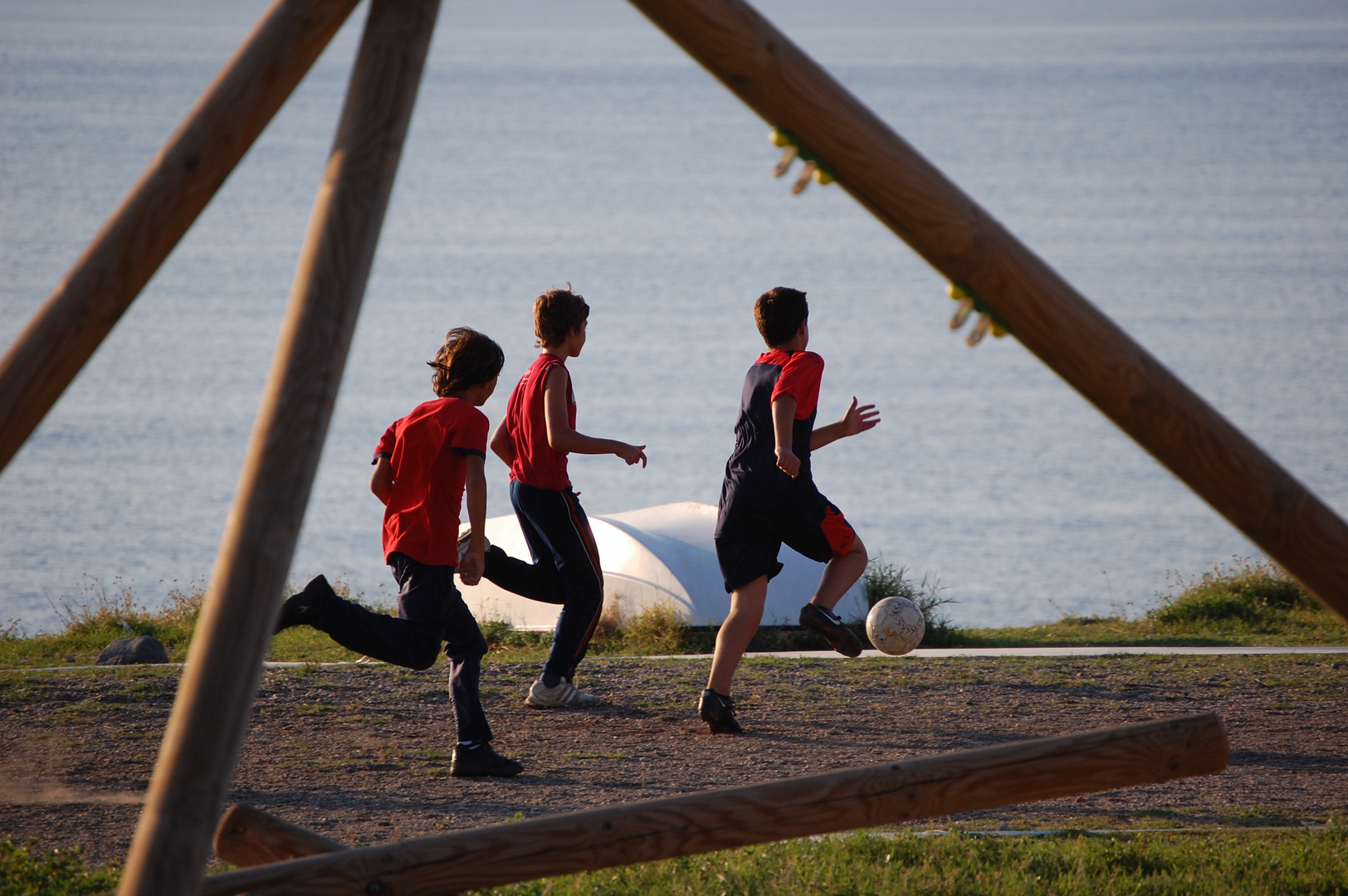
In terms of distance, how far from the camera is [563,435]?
20.7 feet

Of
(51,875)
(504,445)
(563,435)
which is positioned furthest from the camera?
(504,445)

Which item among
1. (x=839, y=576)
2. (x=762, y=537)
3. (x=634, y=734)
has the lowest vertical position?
(x=634, y=734)

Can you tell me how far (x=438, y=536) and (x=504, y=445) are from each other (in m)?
1.37

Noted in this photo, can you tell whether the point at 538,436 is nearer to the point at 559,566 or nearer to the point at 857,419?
the point at 559,566

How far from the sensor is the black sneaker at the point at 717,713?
20.6 feet

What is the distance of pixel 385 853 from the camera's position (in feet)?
10.0

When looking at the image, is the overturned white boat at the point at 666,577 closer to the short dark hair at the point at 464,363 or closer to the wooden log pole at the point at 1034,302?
the short dark hair at the point at 464,363

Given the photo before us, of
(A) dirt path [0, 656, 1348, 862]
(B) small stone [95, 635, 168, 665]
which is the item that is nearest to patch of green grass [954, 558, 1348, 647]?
(A) dirt path [0, 656, 1348, 862]

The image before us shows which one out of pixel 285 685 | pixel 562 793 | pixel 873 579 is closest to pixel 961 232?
pixel 562 793

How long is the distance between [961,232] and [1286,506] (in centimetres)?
90

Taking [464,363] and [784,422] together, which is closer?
[464,363]

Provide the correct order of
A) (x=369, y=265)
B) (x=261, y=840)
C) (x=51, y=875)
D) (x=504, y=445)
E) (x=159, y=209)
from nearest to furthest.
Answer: (x=369, y=265) → (x=159, y=209) → (x=261, y=840) → (x=51, y=875) → (x=504, y=445)

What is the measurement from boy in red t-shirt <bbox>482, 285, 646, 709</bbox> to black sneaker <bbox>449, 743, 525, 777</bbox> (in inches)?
43.3

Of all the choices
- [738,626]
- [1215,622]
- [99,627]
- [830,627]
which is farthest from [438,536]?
[1215,622]
